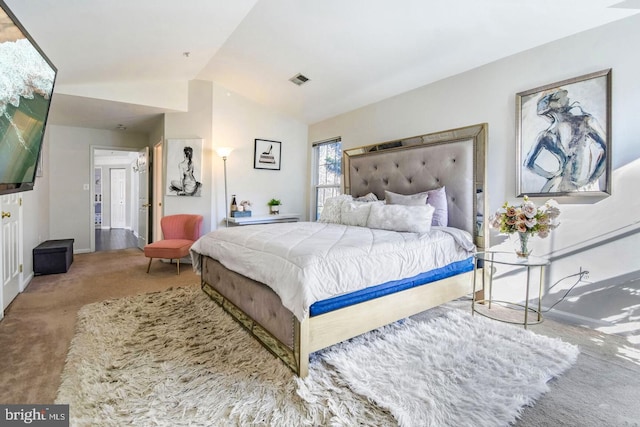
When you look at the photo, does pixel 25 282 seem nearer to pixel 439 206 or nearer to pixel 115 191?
pixel 439 206

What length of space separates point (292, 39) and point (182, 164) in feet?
8.22

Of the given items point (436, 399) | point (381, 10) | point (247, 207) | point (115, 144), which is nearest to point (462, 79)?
point (381, 10)

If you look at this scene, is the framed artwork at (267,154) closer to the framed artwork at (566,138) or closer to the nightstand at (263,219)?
the nightstand at (263,219)

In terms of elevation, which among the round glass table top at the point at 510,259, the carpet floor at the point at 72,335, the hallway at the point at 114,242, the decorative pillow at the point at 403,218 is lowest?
the carpet floor at the point at 72,335

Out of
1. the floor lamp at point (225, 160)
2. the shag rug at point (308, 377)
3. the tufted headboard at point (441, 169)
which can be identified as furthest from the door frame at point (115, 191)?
the tufted headboard at point (441, 169)

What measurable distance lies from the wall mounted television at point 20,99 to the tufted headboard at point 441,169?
322 centimetres

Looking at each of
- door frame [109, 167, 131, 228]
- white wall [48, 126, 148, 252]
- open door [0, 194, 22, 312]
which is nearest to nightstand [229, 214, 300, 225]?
Result: open door [0, 194, 22, 312]

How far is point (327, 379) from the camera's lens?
1656 millimetres

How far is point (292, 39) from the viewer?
3023mm

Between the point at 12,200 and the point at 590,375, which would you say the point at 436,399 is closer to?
the point at 590,375

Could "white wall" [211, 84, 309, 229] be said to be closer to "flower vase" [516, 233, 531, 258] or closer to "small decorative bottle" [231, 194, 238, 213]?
"small decorative bottle" [231, 194, 238, 213]

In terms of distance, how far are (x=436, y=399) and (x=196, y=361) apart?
56.0 inches

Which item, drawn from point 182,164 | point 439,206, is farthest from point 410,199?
point 182,164

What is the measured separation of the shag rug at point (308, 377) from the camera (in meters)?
1.40
